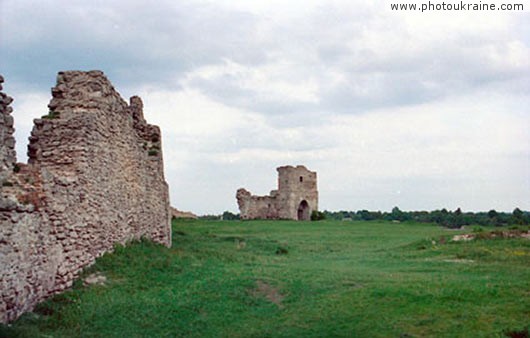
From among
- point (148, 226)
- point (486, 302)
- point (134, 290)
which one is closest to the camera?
point (486, 302)

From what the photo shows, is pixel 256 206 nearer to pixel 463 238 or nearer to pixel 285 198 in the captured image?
pixel 285 198

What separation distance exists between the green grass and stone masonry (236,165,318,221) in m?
37.2

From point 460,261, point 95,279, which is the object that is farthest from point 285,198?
point 95,279

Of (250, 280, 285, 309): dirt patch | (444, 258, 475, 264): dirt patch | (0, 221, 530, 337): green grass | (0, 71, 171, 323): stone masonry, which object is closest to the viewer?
(0, 221, 530, 337): green grass

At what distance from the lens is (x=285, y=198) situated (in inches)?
2111

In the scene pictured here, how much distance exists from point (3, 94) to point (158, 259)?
583 centimetres

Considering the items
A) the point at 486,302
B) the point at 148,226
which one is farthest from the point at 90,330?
the point at 148,226

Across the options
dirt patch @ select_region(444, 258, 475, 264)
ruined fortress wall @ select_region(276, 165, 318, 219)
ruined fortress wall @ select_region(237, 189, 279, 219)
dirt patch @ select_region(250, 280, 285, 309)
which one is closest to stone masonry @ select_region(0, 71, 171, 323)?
dirt patch @ select_region(250, 280, 285, 309)

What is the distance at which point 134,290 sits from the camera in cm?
1118

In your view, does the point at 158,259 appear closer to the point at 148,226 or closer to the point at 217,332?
the point at 148,226

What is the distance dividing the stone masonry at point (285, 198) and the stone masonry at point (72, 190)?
34.5 meters

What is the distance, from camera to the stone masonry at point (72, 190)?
9.18m

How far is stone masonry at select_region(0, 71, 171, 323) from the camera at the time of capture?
30.1 ft

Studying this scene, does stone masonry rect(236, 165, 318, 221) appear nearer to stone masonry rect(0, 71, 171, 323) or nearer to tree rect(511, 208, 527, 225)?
tree rect(511, 208, 527, 225)
